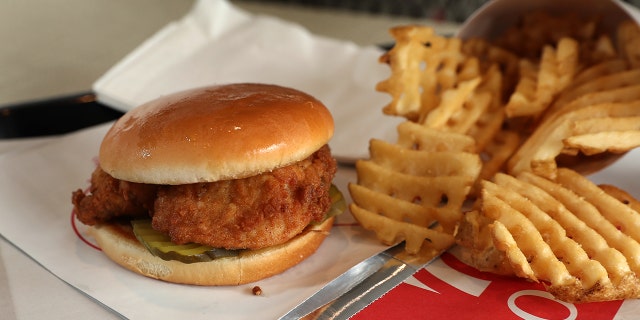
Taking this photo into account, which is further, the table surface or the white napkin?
the table surface

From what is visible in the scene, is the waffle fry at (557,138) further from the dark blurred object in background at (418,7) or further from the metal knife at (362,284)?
the dark blurred object in background at (418,7)

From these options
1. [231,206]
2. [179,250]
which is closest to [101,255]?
[179,250]

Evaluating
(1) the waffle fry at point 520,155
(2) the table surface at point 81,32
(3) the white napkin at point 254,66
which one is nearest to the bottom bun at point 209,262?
(1) the waffle fry at point 520,155

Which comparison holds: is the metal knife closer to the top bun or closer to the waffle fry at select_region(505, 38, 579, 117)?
the top bun

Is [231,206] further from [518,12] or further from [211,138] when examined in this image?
[518,12]

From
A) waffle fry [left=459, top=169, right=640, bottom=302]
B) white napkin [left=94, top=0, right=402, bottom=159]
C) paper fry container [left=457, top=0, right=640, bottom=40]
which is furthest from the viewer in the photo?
white napkin [left=94, top=0, right=402, bottom=159]

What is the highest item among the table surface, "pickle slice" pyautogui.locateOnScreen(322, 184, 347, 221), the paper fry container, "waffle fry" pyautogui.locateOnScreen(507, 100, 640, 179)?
the paper fry container

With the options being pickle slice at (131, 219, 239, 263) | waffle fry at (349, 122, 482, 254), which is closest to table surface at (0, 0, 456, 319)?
pickle slice at (131, 219, 239, 263)
